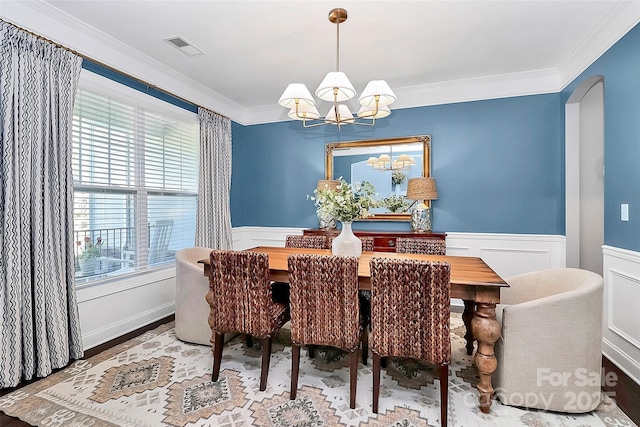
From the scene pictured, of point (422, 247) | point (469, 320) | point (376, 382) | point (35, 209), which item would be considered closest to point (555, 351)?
point (469, 320)

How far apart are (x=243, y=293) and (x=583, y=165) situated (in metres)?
3.66

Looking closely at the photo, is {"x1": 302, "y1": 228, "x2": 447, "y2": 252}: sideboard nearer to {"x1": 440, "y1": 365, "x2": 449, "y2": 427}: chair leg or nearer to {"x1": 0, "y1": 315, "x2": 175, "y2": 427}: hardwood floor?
{"x1": 440, "y1": 365, "x2": 449, "y2": 427}: chair leg

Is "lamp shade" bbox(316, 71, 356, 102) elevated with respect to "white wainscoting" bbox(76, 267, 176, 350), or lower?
elevated

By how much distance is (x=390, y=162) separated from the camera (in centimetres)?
402

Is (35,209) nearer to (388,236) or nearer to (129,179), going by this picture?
(129,179)

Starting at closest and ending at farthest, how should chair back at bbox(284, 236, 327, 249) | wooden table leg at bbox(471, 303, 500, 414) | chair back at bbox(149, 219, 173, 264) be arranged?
wooden table leg at bbox(471, 303, 500, 414) → chair back at bbox(284, 236, 327, 249) → chair back at bbox(149, 219, 173, 264)

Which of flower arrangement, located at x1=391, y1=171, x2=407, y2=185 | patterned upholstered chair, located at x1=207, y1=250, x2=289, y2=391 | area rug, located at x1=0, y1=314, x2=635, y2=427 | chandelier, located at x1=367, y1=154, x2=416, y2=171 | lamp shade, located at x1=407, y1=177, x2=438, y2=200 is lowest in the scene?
area rug, located at x1=0, y1=314, x2=635, y2=427

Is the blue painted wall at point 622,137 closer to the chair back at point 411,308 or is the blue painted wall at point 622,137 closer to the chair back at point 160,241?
the chair back at point 411,308

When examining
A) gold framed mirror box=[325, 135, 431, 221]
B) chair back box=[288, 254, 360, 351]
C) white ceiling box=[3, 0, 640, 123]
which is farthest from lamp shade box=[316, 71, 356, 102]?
gold framed mirror box=[325, 135, 431, 221]

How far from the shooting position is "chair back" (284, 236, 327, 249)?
3172mm

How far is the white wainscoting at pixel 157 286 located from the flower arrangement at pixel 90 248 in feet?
0.88

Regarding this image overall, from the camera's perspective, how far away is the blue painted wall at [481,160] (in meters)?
3.45

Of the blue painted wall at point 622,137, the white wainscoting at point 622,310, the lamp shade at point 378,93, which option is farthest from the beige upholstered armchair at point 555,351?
the lamp shade at point 378,93

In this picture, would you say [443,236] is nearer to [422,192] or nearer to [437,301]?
[422,192]
